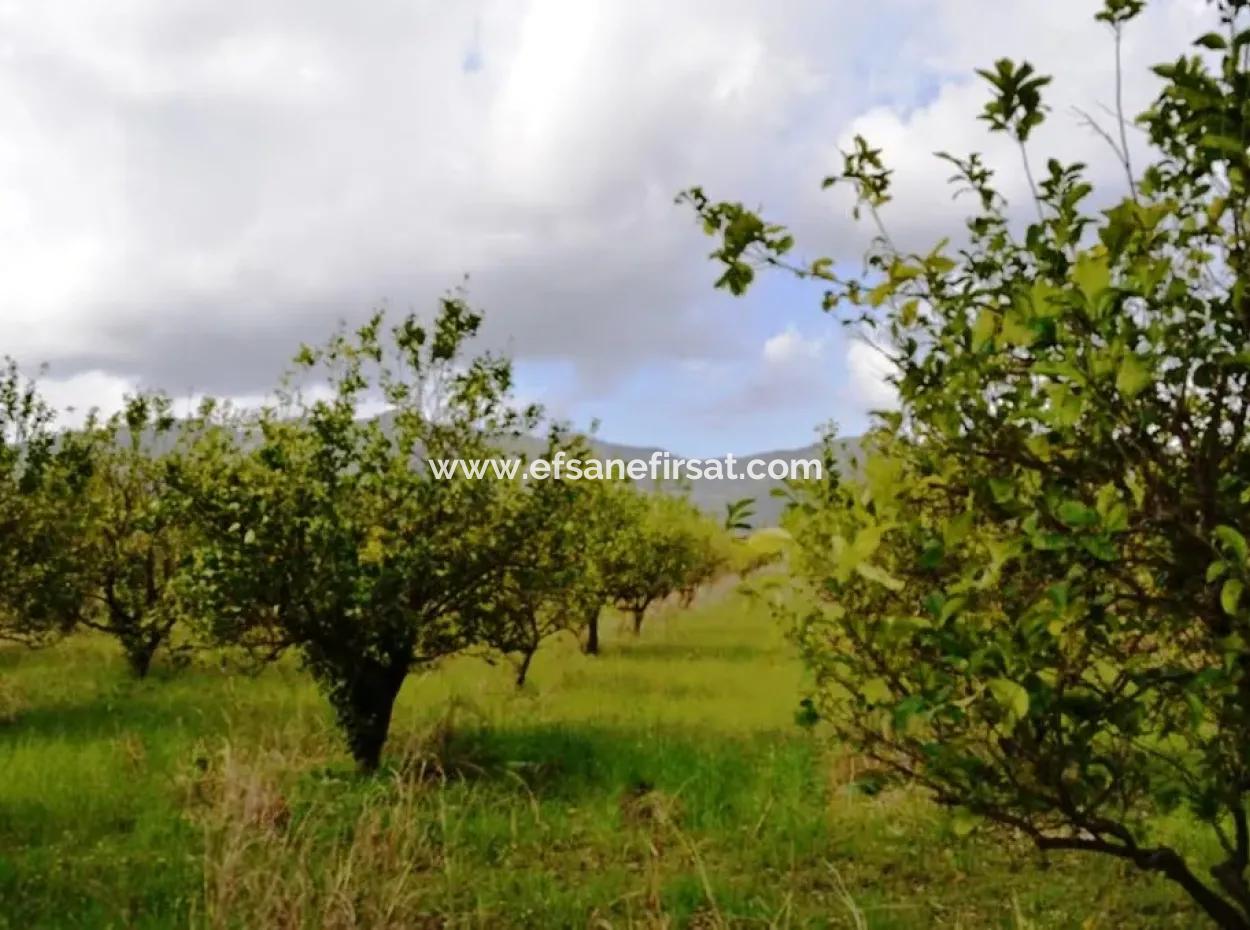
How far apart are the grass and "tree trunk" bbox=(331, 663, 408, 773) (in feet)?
1.04

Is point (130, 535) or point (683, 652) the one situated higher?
point (130, 535)

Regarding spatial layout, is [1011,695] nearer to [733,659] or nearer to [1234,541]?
[1234,541]

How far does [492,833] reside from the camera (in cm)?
1041

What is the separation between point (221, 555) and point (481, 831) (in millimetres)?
4254

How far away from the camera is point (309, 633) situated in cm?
1267

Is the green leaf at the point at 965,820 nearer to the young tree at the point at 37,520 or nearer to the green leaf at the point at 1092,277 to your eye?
the green leaf at the point at 1092,277

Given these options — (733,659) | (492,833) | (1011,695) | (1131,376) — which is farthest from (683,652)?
(1131,376)

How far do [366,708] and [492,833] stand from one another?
3.38 m

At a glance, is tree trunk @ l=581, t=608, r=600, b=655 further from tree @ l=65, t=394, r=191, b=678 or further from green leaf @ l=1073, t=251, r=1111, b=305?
green leaf @ l=1073, t=251, r=1111, b=305

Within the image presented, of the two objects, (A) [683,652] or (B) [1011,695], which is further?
(A) [683,652]

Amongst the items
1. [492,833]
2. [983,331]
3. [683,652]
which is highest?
[983,331]

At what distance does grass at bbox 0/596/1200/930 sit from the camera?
8.22m

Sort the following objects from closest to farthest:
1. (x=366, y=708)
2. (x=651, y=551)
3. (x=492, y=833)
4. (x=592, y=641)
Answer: (x=492, y=833) → (x=366, y=708) → (x=592, y=641) → (x=651, y=551)

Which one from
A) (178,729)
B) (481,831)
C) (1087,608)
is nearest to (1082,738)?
(1087,608)
